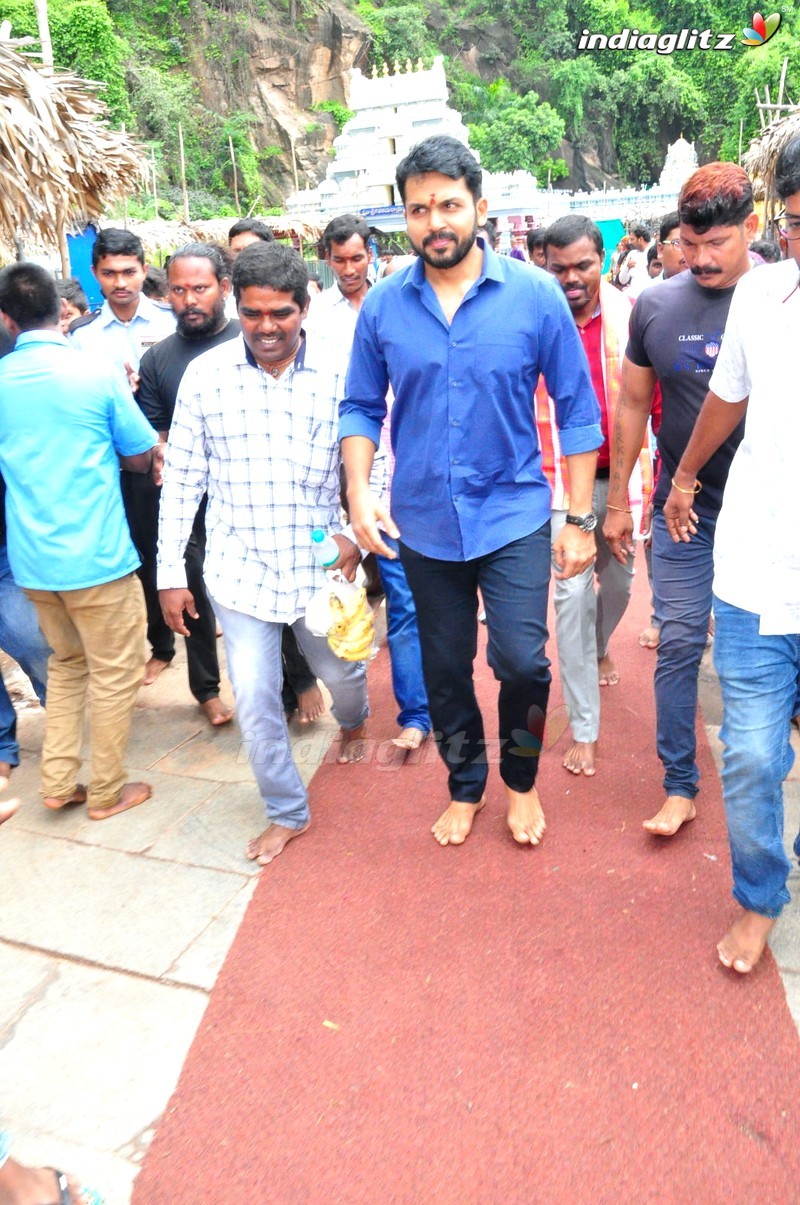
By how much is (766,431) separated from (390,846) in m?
1.88

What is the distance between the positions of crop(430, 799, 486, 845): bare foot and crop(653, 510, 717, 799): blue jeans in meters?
0.70

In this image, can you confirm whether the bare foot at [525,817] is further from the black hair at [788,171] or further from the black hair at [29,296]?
the black hair at [29,296]

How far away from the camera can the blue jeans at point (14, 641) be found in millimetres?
3822

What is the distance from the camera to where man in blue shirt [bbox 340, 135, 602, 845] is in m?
2.64

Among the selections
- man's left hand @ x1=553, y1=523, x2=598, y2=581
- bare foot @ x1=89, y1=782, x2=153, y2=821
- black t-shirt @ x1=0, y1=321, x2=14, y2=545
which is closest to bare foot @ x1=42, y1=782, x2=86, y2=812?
bare foot @ x1=89, y1=782, x2=153, y2=821

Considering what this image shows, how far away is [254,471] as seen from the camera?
3057 mm

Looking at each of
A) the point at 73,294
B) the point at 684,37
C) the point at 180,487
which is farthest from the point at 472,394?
the point at 684,37

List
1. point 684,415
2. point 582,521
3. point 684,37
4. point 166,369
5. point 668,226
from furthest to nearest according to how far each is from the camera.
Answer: point 684,37
point 668,226
point 166,369
point 684,415
point 582,521

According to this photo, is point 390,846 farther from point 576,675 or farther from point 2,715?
point 2,715

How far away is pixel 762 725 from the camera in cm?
225

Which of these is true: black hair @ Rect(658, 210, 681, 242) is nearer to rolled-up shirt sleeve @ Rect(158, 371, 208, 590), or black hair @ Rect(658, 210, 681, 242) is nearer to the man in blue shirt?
the man in blue shirt

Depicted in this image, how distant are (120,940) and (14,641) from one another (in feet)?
5.25

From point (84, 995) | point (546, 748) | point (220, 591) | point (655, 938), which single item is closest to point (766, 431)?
point (655, 938)

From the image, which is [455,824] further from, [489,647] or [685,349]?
[685,349]
